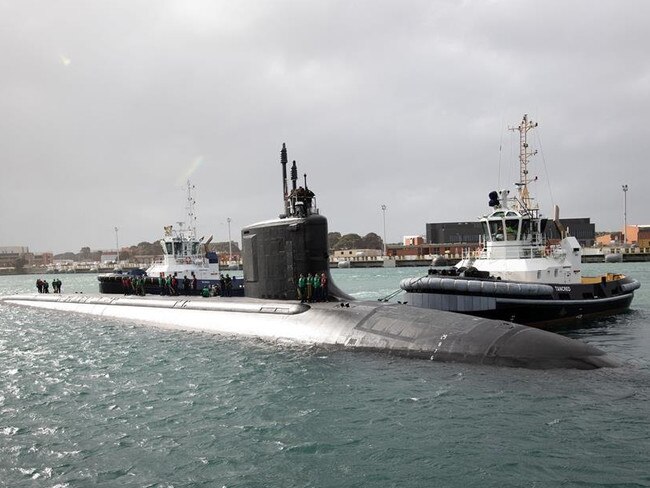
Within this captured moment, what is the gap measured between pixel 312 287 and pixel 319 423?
7.60m

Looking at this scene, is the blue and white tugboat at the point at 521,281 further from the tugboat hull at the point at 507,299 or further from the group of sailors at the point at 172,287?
the group of sailors at the point at 172,287

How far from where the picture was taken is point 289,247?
16281 millimetres

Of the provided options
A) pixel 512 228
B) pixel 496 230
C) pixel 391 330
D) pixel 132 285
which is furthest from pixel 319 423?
pixel 132 285

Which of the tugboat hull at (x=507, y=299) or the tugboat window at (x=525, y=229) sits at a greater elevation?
the tugboat window at (x=525, y=229)

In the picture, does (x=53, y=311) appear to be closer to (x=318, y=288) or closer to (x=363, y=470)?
(x=318, y=288)

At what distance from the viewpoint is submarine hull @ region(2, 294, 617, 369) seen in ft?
37.0

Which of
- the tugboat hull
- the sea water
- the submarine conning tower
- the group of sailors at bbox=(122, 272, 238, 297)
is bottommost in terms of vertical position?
the sea water

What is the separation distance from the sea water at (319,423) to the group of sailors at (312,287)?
245 cm

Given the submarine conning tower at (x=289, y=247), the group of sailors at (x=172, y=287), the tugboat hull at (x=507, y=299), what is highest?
the submarine conning tower at (x=289, y=247)

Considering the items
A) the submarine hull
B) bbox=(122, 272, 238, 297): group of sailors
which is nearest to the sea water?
the submarine hull

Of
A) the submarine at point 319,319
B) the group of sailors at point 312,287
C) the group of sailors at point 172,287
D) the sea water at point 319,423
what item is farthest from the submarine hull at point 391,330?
the group of sailors at point 172,287

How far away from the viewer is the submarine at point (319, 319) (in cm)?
1150

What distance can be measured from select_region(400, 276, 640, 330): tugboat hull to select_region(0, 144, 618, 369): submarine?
422 cm

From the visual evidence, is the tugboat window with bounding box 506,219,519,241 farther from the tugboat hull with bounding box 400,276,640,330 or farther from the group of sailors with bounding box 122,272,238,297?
the group of sailors with bounding box 122,272,238,297
